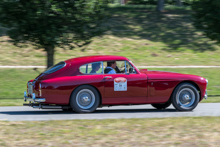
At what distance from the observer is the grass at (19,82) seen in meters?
12.6

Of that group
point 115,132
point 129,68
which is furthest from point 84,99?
point 115,132

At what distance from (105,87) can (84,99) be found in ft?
1.93

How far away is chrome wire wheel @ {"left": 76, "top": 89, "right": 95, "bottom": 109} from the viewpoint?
8461mm

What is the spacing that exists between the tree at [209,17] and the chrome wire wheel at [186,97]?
438 centimetres

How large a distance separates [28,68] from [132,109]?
9.67 meters

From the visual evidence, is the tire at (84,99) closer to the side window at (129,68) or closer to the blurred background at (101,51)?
the side window at (129,68)

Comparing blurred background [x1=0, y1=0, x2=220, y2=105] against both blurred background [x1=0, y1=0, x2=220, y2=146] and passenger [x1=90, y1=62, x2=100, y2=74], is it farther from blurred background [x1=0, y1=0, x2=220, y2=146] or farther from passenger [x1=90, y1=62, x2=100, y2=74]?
passenger [x1=90, y1=62, x2=100, y2=74]

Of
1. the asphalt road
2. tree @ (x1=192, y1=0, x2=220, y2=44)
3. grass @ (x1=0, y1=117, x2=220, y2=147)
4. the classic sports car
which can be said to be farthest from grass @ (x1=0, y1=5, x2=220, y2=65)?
grass @ (x1=0, y1=117, x2=220, y2=147)

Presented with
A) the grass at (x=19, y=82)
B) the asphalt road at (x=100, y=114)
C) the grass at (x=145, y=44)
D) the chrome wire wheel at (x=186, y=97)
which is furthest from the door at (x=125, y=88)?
the grass at (x=145, y=44)

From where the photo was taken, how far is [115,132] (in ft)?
20.1

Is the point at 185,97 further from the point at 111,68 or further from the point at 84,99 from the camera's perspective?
the point at 84,99

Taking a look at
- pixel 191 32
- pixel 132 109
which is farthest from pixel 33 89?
pixel 191 32

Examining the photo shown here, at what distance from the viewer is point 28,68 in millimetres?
17953

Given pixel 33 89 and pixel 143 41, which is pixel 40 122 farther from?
pixel 143 41
